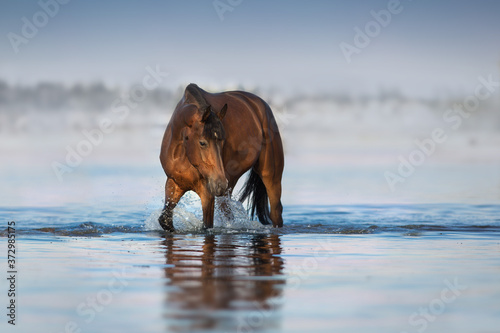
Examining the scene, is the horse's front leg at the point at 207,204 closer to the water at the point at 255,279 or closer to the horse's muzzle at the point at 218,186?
the water at the point at 255,279

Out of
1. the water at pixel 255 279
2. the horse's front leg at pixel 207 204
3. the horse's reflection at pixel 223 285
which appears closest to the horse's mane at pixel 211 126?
the horse's front leg at pixel 207 204

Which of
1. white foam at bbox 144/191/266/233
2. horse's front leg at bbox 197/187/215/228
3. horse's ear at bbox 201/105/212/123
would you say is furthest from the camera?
white foam at bbox 144/191/266/233

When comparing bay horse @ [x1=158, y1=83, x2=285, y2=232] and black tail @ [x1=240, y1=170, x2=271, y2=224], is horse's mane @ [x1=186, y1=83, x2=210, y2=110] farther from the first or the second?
black tail @ [x1=240, y1=170, x2=271, y2=224]

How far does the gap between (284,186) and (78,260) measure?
17.5 metres

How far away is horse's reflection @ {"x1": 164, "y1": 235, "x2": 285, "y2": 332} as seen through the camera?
3703 millimetres

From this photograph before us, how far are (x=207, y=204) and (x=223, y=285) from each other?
4262 millimetres

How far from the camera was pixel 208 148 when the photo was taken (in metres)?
8.55

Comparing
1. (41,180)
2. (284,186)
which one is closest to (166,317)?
(284,186)

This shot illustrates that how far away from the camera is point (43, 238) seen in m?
8.33

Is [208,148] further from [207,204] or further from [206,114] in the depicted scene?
[207,204]

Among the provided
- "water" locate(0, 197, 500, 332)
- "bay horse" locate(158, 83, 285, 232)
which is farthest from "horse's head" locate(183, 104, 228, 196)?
"water" locate(0, 197, 500, 332)

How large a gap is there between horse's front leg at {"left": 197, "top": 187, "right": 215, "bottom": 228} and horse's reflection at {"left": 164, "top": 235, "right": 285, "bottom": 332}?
1132 mm

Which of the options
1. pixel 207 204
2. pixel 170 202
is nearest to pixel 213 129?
pixel 207 204

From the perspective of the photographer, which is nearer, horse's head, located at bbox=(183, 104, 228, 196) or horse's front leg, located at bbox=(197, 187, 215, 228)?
horse's head, located at bbox=(183, 104, 228, 196)
